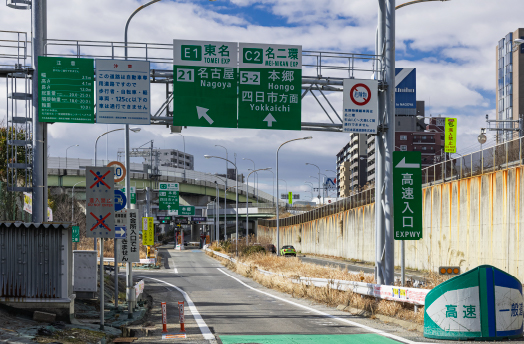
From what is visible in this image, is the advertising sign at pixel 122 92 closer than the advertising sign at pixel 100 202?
No

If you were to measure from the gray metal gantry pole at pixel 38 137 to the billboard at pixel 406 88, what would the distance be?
11.5m

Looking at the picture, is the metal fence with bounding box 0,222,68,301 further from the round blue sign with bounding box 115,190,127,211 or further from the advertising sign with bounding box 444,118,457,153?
the advertising sign with bounding box 444,118,457,153

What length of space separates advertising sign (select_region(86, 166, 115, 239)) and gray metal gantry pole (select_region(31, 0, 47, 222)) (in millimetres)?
4149

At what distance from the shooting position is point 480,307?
422 inches

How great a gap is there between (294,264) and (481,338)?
16.8 meters

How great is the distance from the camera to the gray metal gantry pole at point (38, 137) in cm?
1579

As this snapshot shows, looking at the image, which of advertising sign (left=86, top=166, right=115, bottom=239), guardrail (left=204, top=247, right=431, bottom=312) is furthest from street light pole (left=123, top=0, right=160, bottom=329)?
guardrail (left=204, top=247, right=431, bottom=312)

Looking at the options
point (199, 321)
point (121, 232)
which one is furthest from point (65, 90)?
point (199, 321)

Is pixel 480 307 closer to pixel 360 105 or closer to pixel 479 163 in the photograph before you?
pixel 360 105

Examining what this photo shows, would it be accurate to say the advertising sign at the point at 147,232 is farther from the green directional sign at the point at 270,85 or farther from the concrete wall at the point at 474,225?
the green directional sign at the point at 270,85

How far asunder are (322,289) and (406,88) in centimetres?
751

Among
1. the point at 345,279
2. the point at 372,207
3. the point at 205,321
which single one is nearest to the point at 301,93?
the point at 345,279

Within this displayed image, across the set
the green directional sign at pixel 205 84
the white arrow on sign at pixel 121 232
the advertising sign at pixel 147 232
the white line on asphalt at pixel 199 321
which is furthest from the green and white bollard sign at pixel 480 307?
the advertising sign at pixel 147 232

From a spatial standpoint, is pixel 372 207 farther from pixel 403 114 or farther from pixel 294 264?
pixel 403 114
